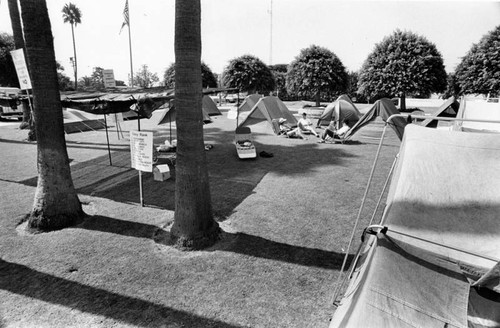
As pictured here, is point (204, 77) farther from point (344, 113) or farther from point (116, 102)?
point (116, 102)

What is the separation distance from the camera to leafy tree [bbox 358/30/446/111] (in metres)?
28.2

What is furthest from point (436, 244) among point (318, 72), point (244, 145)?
point (318, 72)

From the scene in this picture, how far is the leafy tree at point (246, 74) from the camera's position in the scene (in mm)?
36875

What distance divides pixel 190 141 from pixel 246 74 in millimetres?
33666

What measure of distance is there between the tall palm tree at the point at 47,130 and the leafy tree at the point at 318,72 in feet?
98.9

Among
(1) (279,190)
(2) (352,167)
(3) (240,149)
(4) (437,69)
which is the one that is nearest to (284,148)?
(3) (240,149)

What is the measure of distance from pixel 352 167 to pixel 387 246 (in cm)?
759

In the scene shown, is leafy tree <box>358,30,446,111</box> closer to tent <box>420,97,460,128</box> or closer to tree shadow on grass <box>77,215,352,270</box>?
tent <box>420,97,460,128</box>

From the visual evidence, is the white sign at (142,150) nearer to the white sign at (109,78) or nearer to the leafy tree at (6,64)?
the white sign at (109,78)

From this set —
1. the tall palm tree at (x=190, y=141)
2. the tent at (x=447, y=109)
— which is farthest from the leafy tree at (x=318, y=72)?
the tall palm tree at (x=190, y=141)

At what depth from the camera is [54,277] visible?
4488 millimetres

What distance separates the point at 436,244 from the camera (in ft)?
10.5

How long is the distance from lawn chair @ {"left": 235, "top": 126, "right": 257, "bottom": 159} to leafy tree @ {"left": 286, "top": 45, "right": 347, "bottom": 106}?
2278 centimetres

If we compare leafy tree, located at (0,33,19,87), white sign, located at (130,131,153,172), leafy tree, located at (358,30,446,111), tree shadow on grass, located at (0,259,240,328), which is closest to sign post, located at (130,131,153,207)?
white sign, located at (130,131,153,172)
